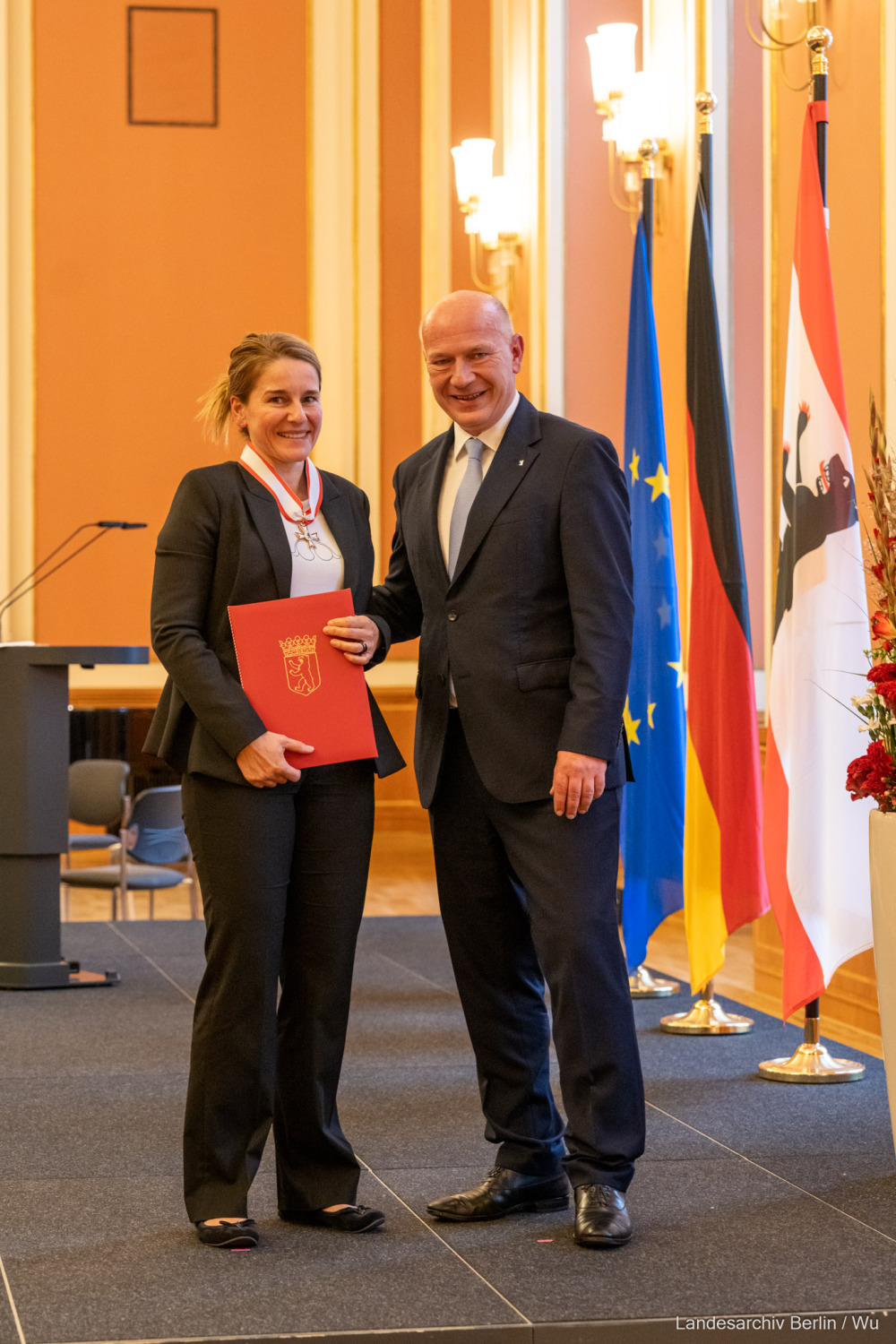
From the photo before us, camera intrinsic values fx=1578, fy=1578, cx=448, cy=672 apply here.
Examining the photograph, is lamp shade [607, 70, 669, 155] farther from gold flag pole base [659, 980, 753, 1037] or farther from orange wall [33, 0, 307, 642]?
orange wall [33, 0, 307, 642]

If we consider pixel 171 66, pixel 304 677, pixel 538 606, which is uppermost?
pixel 171 66

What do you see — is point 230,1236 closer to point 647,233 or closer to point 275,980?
point 275,980

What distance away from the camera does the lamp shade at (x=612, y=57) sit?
20.4 feet

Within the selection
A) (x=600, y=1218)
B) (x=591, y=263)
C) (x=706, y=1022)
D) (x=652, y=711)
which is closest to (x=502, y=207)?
(x=591, y=263)

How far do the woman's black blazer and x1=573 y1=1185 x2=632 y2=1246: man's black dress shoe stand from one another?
79 centimetres

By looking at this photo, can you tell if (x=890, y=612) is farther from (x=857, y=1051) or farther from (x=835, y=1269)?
(x=857, y=1051)

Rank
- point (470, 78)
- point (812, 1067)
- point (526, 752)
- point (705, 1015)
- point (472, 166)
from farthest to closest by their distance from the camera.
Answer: point (470, 78) < point (472, 166) < point (705, 1015) < point (812, 1067) < point (526, 752)

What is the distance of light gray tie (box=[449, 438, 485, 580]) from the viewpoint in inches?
110

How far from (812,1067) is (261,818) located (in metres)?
2.03

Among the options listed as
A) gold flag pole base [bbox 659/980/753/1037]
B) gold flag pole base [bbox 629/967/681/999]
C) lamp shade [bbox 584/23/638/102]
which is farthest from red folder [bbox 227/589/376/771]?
lamp shade [bbox 584/23/638/102]

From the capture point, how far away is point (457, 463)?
2.88m

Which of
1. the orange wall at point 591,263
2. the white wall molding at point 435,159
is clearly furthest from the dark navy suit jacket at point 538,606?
the white wall molding at point 435,159

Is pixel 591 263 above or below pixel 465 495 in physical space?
above

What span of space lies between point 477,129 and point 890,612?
24.8 ft
